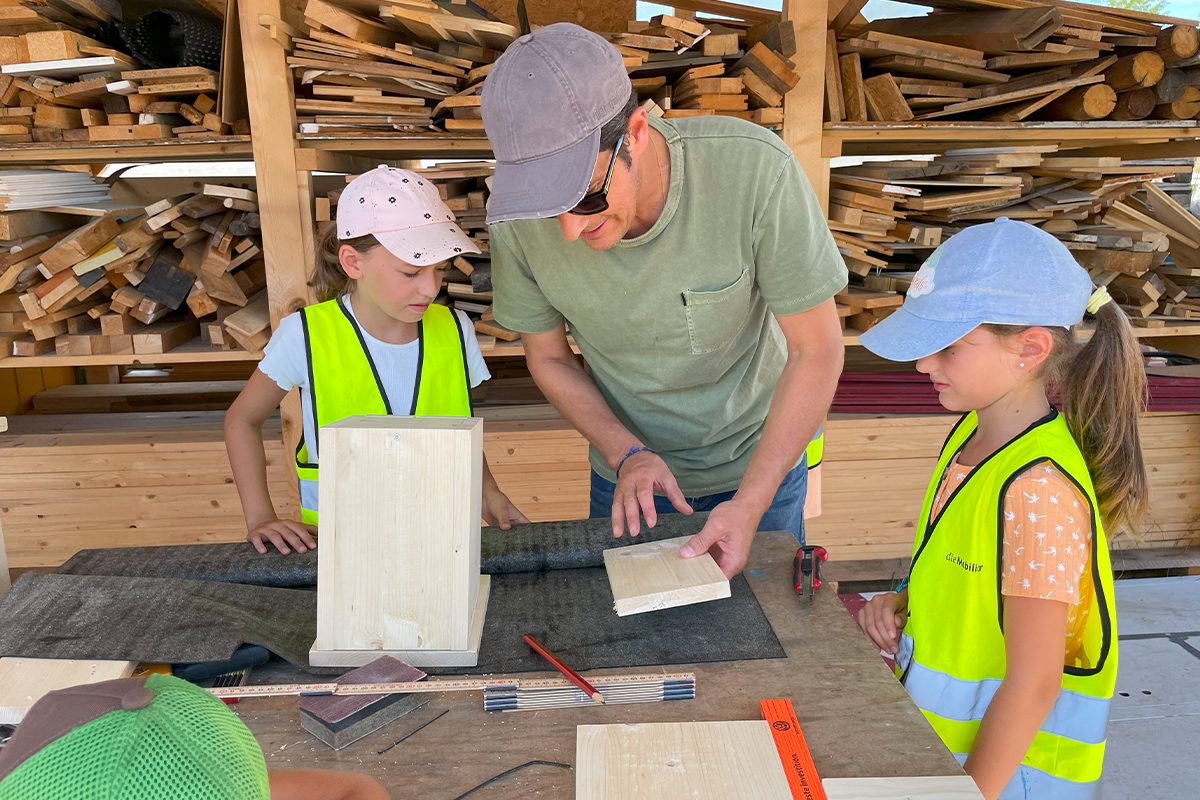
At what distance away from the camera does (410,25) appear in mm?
2670

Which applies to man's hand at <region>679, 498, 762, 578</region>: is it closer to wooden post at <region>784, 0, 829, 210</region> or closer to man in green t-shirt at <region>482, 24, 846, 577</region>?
man in green t-shirt at <region>482, 24, 846, 577</region>

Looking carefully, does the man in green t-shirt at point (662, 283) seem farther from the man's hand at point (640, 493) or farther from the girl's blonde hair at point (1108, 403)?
the girl's blonde hair at point (1108, 403)

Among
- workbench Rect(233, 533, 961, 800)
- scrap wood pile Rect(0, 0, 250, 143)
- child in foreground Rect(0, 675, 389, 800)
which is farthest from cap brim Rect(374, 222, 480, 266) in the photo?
child in foreground Rect(0, 675, 389, 800)

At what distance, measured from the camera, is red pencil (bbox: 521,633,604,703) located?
107cm

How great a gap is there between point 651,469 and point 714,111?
5.55ft

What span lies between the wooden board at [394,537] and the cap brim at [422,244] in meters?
0.74

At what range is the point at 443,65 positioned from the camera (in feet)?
8.93

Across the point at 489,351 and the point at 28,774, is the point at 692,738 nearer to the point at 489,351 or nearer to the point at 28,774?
the point at 28,774

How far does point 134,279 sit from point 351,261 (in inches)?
57.0

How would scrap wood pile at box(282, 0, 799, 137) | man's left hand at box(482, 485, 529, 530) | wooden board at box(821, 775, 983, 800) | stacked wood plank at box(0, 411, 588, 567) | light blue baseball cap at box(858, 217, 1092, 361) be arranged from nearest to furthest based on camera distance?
wooden board at box(821, 775, 983, 800) < light blue baseball cap at box(858, 217, 1092, 361) < man's left hand at box(482, 485, 529, 530) < scrap wood pile at box(282, 0, 799, 137) < stacked wood plank at box(0, 411, 588, 567)

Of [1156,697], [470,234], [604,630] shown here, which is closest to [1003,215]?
[1156,697]

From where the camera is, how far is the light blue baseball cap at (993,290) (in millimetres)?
1285

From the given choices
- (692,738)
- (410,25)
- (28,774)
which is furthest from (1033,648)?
(410,25)

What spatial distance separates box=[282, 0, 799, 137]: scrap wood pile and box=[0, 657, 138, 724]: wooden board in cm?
202
